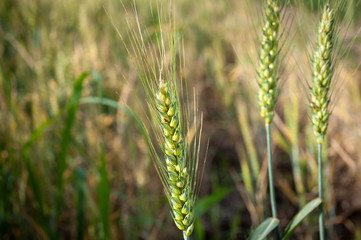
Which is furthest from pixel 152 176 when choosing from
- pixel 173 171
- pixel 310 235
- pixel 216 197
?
pixel 173 171

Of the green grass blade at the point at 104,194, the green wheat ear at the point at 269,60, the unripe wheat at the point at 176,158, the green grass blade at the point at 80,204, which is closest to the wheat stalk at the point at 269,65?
the green wheat ear at the point at 269,60

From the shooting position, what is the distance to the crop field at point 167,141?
30.2 inches

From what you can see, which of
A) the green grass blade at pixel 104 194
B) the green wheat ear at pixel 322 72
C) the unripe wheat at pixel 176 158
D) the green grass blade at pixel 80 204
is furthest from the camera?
the green grass blade at pixel 80 204

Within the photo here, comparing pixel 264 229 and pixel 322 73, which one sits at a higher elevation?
pixel 322 73

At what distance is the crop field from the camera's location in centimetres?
77

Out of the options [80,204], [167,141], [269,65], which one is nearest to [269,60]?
[269,65]

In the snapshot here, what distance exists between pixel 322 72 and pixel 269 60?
0.38 ft

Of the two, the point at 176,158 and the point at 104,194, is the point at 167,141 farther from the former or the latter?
the point at 104,194

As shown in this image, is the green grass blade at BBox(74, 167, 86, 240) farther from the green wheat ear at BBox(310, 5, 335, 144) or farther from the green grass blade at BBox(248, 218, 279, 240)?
the green wheat ear at BBox(310, 5, 335, 144)

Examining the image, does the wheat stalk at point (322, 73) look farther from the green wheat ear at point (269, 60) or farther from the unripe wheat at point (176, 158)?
the unripe wheat at point (176, 158)

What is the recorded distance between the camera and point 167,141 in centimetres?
63

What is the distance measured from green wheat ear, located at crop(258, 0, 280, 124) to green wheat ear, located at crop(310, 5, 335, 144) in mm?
86

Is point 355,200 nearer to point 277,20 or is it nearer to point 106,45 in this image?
point 277,20

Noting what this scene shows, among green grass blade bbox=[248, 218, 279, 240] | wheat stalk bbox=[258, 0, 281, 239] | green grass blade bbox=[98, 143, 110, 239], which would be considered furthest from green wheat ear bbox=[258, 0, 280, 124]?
green grass blade bbox=[98, 143, 110, 239]
